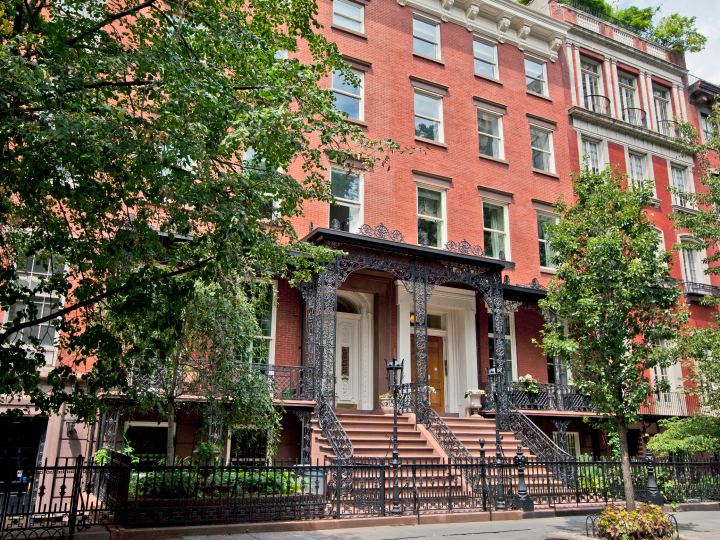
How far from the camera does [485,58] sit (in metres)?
23.3

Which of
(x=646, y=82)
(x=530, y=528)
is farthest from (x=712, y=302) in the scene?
(x=646, y=82)

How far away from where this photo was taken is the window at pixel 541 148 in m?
23.3

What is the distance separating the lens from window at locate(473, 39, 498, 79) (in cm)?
2308

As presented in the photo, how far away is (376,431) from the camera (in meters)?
14.8

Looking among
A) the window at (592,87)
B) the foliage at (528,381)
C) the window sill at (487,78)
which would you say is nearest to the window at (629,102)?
the window at (592,87)

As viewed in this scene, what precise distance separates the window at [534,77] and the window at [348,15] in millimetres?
7717

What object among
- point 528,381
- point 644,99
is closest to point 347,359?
point 528,381

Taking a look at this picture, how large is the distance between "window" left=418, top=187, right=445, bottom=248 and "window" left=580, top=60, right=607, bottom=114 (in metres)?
9.70

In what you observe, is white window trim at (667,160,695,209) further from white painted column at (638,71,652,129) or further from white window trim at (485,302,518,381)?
white window trim at (485,302,518,381)

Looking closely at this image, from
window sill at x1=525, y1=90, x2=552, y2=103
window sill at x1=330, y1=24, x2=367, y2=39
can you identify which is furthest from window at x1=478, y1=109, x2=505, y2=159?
window sill at x1=330, y1=24, x2=367, y2=39

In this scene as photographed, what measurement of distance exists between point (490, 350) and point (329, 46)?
1306cm

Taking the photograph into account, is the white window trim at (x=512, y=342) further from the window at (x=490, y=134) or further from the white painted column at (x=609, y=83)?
the white painted column at (x=609, y=83)

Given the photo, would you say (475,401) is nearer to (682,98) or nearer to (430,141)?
(430,141)

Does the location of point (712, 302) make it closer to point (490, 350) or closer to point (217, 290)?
point (490, 350)
